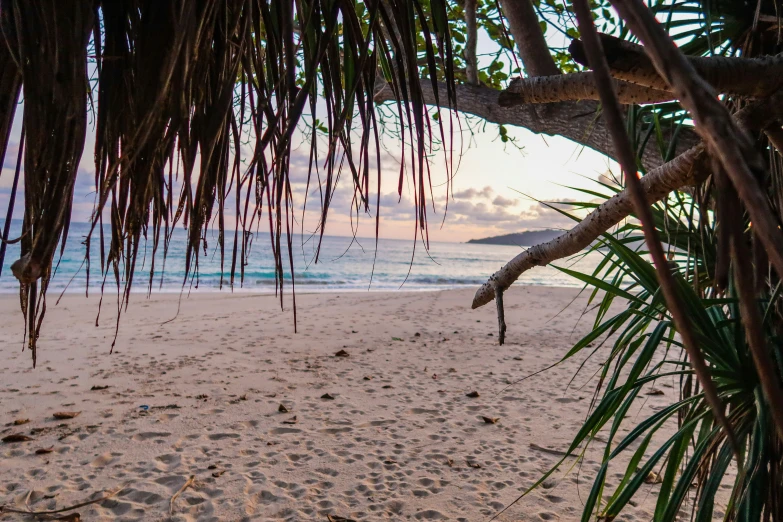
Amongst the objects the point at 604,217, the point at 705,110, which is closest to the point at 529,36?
the point at 604,217

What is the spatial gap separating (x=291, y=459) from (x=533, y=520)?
1280 mm

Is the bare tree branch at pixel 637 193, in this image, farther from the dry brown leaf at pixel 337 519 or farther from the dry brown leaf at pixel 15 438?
the dry brown leaf at pixel 15 438

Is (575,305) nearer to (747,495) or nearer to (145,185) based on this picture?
(747,495)

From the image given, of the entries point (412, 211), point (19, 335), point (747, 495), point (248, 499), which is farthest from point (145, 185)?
point (19, 335)

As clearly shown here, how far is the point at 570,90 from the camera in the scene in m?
Result: 0.91

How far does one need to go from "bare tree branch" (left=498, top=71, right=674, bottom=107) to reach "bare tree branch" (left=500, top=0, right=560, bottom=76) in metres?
1.33

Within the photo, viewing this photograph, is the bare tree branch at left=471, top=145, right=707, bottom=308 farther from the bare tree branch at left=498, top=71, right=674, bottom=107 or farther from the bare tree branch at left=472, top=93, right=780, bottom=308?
the bare tree branch at left=498, top=71, right=674, bottom=107

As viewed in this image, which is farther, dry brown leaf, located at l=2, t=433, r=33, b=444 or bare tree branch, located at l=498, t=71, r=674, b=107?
dry brown leaf, located at l=2, t=433, r=33, b=444

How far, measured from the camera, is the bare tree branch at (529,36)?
84.7 inches

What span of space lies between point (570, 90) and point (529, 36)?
1460mm

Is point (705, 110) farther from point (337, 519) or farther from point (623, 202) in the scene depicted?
point (337, 519)

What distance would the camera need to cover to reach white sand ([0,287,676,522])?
91.2 inches

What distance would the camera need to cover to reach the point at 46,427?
306 centimetres

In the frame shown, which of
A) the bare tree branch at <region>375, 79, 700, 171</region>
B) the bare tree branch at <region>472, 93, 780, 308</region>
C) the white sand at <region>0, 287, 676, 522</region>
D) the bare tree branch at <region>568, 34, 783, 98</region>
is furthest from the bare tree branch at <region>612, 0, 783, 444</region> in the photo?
the white sand at <region>0, 287, 676, 522</region>
